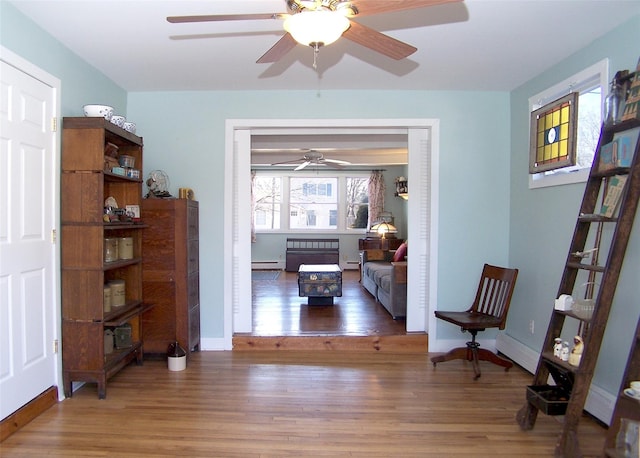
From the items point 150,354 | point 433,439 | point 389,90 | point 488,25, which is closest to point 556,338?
point 433,439

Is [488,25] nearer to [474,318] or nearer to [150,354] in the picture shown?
[474,318]

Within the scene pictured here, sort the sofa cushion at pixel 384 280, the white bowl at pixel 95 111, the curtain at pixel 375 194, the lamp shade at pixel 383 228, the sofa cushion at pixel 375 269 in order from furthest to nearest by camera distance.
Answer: the curtain at pixel 375 194, the lamp shade at pixel 383 228, the sofa cushion at pixel 375 269, the sofa cushion at pixel 384 280, the white bowl at pixel 95 111

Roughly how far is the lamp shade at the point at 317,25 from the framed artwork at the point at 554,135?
7.06ft

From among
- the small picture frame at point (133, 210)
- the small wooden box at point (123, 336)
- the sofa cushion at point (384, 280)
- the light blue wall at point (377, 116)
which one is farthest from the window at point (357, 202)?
the small wooden box at point (123, 336)

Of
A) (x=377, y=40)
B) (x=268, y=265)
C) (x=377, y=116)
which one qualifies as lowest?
(x=268, y=265)

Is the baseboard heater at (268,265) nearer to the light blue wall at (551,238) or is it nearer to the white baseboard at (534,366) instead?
the white baseboard at (534,366)

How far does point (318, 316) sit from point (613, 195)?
3.41 metres

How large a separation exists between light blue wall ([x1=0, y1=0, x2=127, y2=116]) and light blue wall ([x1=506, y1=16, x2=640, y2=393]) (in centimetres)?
362

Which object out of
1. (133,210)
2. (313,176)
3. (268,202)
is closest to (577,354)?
(133,210)

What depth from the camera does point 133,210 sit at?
351cm

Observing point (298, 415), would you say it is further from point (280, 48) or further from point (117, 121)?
point (117, 121)

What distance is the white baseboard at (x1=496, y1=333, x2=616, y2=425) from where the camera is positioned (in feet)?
8.75

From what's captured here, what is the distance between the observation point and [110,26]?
2.76 metres

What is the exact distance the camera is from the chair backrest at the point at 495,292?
350cm
